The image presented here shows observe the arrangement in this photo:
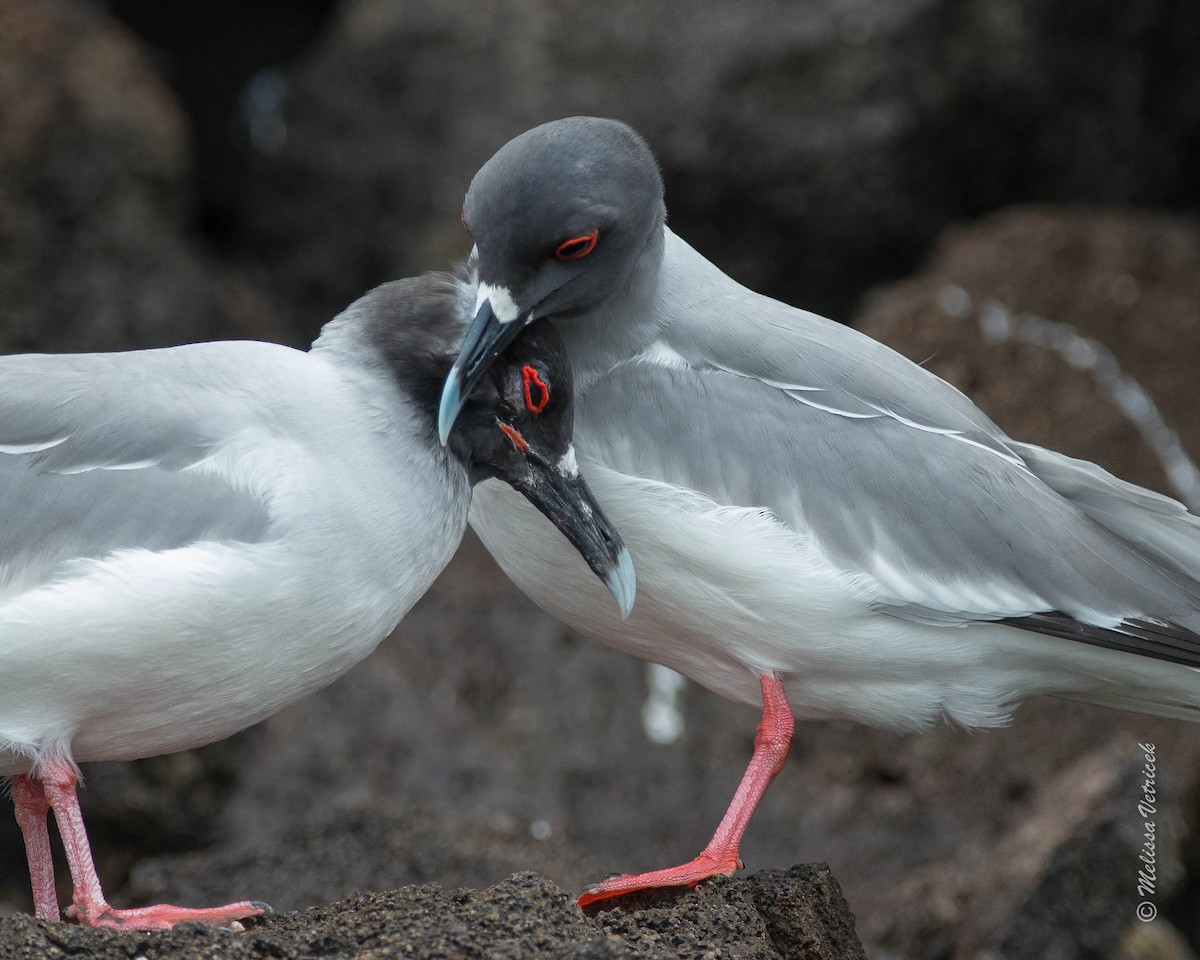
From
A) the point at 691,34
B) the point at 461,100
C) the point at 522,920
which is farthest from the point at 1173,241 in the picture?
the point at 522,920

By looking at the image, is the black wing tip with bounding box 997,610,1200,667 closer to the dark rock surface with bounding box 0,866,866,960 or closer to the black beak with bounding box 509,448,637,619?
the dark rock surface with bounding box 0,866,866,960

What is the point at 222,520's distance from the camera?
435 centimetres

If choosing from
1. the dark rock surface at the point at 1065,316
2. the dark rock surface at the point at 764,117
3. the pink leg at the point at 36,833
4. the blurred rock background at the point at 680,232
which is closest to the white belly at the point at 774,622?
the blurred rock background at the point at 680,232

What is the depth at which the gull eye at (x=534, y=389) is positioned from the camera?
4.67m

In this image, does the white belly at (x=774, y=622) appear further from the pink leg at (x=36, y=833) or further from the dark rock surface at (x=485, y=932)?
the pink leg at (x=36, y=833)

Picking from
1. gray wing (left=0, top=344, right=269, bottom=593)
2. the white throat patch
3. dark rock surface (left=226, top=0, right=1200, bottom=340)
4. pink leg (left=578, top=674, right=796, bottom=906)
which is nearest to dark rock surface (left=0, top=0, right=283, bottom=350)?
dark rock surface (left=226, top=0, right=1200, bottom=340)

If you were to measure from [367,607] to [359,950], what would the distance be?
1.03 metres

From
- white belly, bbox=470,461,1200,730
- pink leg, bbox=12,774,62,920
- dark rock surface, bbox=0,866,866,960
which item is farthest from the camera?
white belly, bbox=470,461,1200,730

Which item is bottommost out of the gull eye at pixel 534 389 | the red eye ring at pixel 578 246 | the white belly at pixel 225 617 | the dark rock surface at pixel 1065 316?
the white belly at pixel 225 617

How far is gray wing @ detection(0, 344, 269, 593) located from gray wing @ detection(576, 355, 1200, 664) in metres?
1.32

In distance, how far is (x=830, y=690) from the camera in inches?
208

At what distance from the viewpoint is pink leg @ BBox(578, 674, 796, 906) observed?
493cm

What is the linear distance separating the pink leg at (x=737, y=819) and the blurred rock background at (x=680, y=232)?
4.04ft

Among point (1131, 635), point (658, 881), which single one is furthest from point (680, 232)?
point (658, 881)
